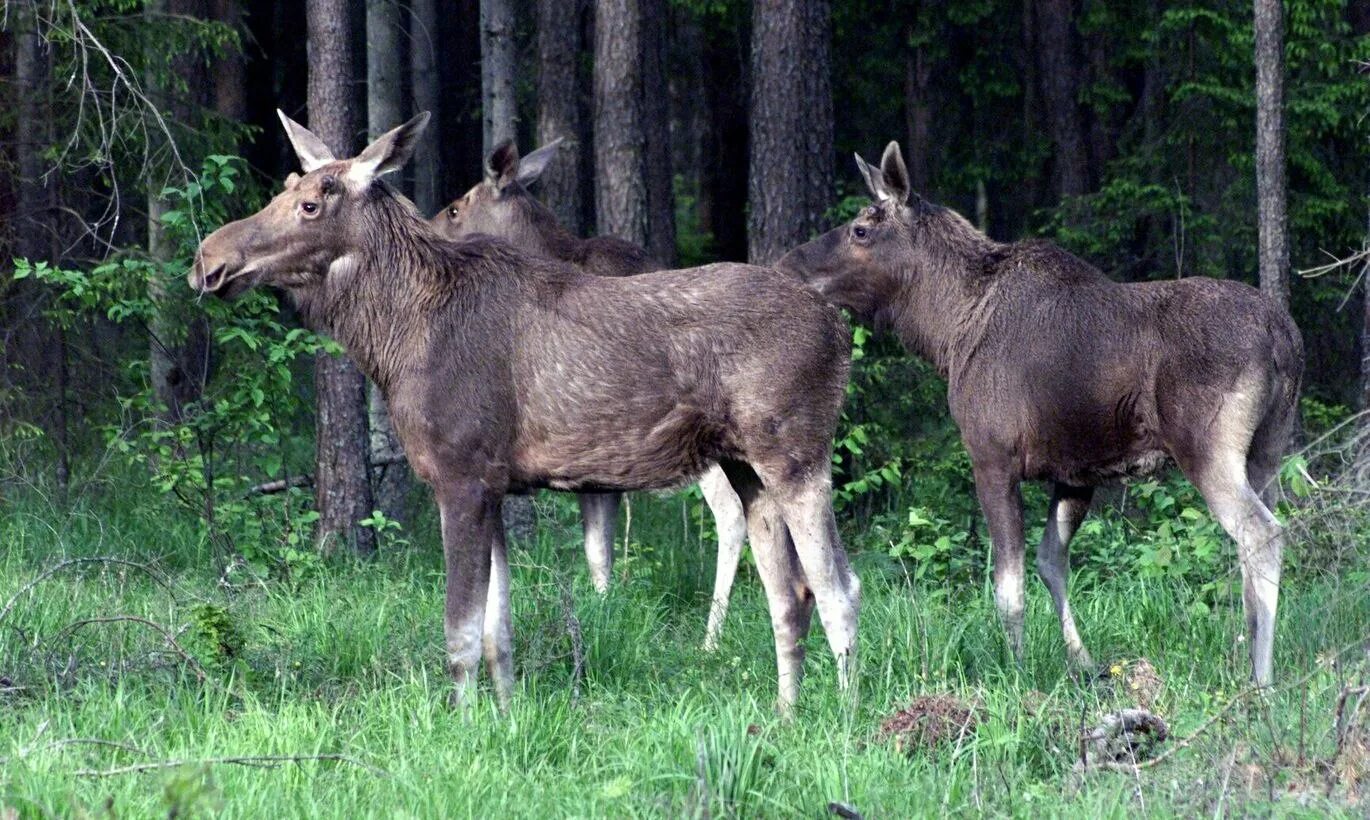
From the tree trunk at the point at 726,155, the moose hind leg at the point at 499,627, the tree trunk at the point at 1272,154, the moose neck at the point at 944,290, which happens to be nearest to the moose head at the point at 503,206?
the moose neck at the point at 944,290

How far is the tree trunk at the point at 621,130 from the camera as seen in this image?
13.4 meters

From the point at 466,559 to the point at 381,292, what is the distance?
1.45 m

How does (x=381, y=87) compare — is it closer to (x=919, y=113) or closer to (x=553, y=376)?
(x=553, y=376)

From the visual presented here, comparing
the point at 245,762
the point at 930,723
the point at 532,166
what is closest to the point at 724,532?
the point at 532,166

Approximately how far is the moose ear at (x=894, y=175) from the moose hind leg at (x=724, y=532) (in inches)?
78.8

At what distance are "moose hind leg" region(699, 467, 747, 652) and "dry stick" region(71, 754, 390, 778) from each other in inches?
153

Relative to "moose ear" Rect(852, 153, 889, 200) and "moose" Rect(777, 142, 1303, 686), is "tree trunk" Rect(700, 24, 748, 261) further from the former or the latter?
"moose" Rect(777, 142, 1303, 686)

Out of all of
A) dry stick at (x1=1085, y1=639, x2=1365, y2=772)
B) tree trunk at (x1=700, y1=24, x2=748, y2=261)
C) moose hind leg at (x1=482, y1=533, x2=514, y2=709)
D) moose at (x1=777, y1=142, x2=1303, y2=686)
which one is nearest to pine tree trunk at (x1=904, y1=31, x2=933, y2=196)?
tree trunk at (x1=700, y1=24, x2=748, y2=261)

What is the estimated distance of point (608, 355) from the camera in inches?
303

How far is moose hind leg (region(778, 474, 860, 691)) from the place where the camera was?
767 cm

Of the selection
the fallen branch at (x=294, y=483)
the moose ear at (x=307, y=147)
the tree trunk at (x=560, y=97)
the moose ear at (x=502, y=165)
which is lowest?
the fallen branch at (x=294, y=483)

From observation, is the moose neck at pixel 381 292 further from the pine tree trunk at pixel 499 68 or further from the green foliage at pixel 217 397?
the pine tree trunk at pixel 499 68

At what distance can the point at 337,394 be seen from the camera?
1124cm

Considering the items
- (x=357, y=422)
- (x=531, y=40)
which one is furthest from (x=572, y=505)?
(x=531, y=40)
